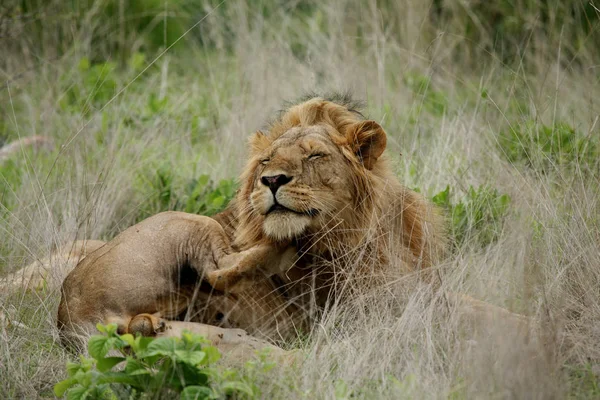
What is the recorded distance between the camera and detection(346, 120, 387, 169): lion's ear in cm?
443

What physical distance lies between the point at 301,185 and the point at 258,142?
24.7 inches

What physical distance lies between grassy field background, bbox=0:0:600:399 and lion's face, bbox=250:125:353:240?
46 centimetres

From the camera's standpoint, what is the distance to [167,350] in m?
3.33

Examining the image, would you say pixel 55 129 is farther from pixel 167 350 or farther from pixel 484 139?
pixel 167 350

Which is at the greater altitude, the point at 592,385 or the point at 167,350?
the point at 167,350

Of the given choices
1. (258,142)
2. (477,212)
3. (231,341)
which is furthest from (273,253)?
(477,212)

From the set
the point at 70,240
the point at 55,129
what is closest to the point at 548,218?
the point at 70,240

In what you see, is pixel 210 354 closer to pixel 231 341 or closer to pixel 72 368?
pixel 72 368

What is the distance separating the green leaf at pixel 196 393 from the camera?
3.29 meters

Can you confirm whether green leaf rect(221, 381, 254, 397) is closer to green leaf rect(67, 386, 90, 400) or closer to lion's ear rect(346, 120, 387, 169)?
green leaf rect(67, 386, 90, 400)

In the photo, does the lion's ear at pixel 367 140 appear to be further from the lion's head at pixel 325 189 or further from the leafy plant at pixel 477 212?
the leafy plant at pixel 477 212

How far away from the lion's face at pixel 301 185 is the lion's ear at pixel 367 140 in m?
0.09

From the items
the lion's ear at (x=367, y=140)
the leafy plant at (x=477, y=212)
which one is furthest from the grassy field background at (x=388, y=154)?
the lion's ear at (x=367, y=140)

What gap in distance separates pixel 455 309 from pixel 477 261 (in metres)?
0.73
